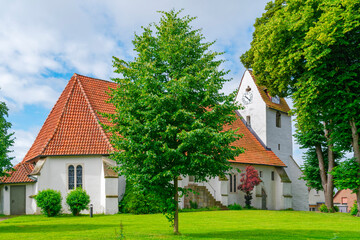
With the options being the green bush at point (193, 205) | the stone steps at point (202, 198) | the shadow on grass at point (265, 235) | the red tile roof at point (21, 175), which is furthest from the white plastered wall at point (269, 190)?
the shadow on grass at point (265, 235)

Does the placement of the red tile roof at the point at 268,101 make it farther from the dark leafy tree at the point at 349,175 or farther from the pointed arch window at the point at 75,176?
the pointed arch window at the point at 75,176

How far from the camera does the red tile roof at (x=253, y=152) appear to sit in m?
40.8

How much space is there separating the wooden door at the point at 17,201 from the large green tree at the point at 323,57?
21.1 metres

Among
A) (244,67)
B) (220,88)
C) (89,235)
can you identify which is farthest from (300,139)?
(89,235)

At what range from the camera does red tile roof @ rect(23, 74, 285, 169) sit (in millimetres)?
30797

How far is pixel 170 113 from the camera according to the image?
16.2 meters

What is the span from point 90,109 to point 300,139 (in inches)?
751

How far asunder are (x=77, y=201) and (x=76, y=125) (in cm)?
668

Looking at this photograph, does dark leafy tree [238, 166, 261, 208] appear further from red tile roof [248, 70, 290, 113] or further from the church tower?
red tile roof [248, 70, 290, 113]

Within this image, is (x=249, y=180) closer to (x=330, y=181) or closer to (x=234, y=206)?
(x=234, y=206)

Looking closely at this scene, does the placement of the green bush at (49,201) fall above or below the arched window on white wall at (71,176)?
below

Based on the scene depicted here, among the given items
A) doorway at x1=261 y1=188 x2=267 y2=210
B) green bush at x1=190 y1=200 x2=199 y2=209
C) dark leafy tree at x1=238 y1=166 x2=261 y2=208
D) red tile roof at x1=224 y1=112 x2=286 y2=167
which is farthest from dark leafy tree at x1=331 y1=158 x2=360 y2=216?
doorway at x1=261 y1=188 x2=267 y2=210

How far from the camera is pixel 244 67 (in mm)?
45344

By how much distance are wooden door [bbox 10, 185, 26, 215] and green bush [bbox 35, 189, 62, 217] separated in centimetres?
448
